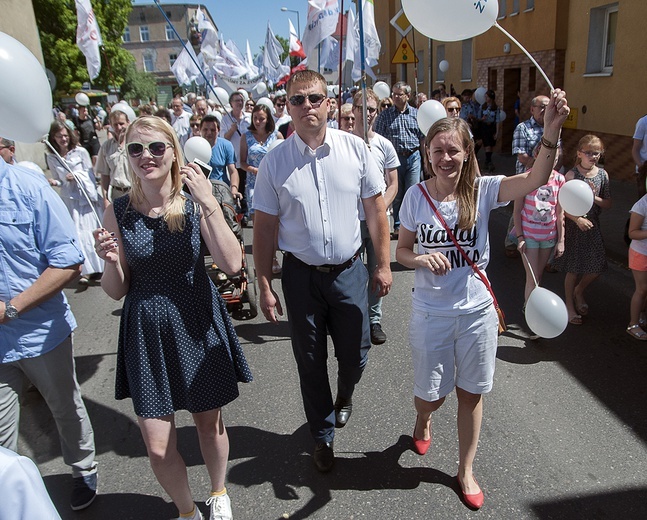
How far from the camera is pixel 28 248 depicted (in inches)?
98.5

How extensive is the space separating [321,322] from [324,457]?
764 millimetres

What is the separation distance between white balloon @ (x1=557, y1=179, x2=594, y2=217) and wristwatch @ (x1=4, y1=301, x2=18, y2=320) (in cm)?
347

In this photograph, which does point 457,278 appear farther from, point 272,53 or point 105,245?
point 272,53

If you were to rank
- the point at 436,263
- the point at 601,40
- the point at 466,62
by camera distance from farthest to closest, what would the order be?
the point at 466,62 → the point at 601,40 → the point at 436,263

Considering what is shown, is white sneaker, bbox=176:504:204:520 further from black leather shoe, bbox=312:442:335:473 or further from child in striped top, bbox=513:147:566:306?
child in striped top, bbox=513:147:566:306

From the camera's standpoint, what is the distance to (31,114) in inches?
91.0

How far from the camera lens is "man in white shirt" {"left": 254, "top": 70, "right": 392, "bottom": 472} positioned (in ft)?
9.21

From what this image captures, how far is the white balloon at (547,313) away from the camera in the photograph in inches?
111

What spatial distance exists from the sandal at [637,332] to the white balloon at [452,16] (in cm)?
291

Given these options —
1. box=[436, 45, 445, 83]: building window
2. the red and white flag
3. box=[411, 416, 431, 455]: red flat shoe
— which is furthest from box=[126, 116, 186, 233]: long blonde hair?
box=[436, 45, 445, 83]: building window

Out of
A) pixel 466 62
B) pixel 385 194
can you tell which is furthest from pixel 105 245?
pixel 466 62

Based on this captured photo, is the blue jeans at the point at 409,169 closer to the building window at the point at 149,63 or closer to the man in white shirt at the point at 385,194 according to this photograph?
the man in white shirt at the point at 385,194

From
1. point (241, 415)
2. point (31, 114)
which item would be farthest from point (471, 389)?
point (31, 114)

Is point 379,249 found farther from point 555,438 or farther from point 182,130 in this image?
point 182,130
